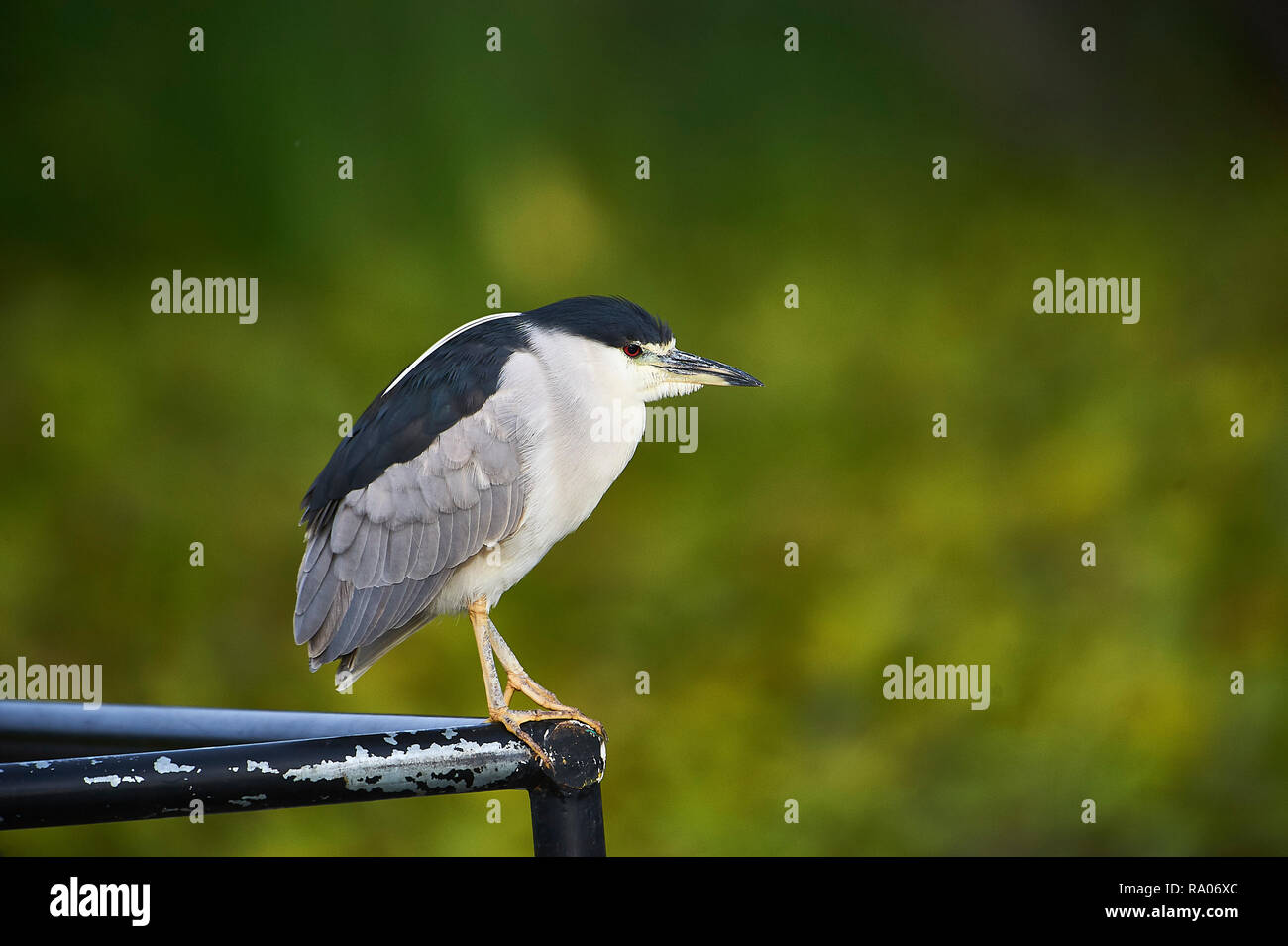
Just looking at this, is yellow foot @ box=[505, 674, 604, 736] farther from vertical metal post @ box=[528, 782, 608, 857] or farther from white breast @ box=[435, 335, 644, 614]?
vertical metal post @ box=[528, 782, 608, 857]

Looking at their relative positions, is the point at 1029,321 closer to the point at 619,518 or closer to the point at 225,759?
the point at 619,518

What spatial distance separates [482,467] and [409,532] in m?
0.15

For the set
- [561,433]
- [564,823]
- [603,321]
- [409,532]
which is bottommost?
[564,823]

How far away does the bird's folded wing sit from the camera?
1688 mm

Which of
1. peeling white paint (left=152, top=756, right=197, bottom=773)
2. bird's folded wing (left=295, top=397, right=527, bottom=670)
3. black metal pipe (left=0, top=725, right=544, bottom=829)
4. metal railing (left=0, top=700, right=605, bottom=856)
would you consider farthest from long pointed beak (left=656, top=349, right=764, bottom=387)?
peeling white paint (left=152, top=756, right=197, bottom=773)

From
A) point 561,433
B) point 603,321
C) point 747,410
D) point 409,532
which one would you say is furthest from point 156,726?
point 747,410

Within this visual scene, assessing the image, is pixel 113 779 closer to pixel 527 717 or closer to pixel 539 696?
pixel 527 717

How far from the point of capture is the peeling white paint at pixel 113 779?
928 mm

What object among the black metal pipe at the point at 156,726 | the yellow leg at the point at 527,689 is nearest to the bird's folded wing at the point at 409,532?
the yellow leg at the point at 527,689

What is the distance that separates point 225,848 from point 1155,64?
3.78 metres

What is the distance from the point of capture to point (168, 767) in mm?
958

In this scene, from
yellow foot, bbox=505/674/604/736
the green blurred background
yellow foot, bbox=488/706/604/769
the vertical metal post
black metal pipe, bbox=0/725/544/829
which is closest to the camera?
black metal pipe, bbox=0/725/544/829

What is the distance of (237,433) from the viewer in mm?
3666

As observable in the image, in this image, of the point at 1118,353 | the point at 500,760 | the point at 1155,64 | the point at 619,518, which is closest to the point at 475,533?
the point at 500,760
